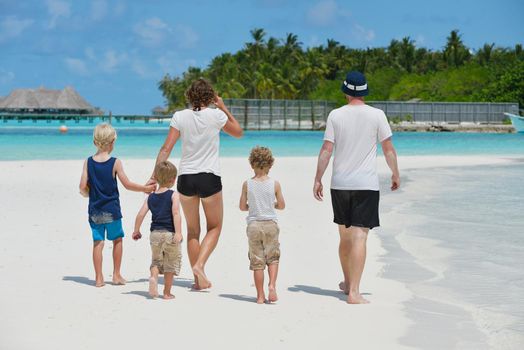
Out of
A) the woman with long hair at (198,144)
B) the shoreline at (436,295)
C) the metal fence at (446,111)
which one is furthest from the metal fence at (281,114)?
the woman with long hair at (198,144)

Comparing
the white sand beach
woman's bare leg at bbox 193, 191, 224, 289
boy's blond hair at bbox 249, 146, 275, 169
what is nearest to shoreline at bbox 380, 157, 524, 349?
the white sand beach

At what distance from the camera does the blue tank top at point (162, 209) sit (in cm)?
612

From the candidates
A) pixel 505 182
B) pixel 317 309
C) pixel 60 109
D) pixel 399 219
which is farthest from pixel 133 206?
pixel 60 109

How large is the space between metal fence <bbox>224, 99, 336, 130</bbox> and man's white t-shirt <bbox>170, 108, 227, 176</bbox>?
83.3 meters

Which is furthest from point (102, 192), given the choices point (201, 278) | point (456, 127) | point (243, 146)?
point (456, 127)

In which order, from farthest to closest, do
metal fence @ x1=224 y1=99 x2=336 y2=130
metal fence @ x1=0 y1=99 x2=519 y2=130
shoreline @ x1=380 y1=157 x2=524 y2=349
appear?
metal fence @ x1=224 y1=99 x2=336 y2=130
metal fence @ x1=0 y1=99 x2=519 y2=130
shoreline @ x1=380 y1=157 x2=524 y2=349

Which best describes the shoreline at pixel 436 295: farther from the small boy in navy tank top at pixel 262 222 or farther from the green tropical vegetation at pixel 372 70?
the green tropical vegetation at pixel 372 70

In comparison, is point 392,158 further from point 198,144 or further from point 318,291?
point 198,144

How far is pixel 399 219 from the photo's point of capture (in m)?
12.2

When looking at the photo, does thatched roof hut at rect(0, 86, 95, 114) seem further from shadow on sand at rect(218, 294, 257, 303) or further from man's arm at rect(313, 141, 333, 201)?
man's arm at rect(313, 141, 333, 201)

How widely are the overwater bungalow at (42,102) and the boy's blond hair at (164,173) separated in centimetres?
14036

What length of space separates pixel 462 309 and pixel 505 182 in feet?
48.1

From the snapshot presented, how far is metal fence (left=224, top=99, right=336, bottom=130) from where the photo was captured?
90100mm

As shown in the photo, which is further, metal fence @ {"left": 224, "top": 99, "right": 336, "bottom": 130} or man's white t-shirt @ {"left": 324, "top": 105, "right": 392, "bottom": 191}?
metal fence @ {"left": 224, "top": 99, "right": 336, "bottom": 130}
